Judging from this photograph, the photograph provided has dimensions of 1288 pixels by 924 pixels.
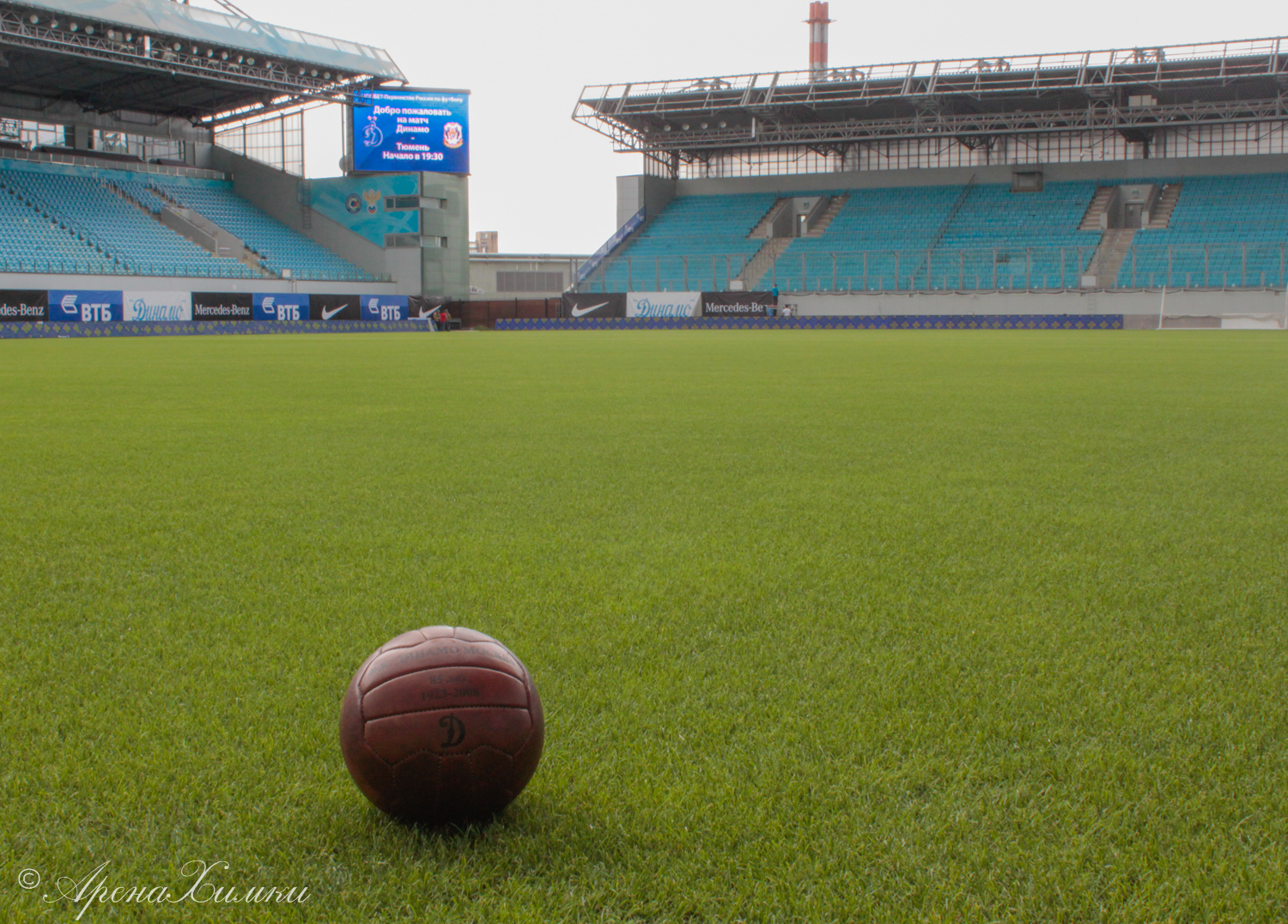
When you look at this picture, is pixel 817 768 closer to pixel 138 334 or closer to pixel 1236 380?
pixel 1236 380

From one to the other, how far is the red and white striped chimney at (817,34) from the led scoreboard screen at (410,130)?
2343 centimetres

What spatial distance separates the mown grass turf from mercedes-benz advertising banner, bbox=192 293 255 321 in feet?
99.4

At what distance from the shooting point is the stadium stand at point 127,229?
125ft

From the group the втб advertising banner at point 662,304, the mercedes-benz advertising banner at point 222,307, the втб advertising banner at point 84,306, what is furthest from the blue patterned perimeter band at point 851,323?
the втб advertising banner at point 84,306

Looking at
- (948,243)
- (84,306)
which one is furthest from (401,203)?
(948,243)

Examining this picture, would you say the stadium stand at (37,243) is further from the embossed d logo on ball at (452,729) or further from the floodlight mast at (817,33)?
the floodlight mast at (817,33)

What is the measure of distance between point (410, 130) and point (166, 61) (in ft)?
40.0

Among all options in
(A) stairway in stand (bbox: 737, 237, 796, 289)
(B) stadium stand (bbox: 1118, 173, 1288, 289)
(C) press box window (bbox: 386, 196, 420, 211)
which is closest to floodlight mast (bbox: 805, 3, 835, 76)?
(A) stairway in stand (bbox: 737, 237, 796, 289)

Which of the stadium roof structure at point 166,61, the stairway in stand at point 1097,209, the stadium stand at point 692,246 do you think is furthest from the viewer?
the stadium stand at point 692,246

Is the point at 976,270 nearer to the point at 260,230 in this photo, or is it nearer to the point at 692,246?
the point at 692,246

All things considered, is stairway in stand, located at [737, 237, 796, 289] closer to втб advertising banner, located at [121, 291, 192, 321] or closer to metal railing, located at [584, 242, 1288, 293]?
metal railing, located at [584, 242, 1288, 293]

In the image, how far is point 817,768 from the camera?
8.18ft

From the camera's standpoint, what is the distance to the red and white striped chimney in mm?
62906

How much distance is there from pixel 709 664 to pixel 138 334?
115 ft
